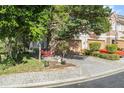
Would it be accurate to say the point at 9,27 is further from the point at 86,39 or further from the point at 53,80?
the point at 86,39

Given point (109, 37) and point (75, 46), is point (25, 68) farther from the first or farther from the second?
point (109, 37)

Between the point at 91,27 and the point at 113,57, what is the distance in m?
5.43

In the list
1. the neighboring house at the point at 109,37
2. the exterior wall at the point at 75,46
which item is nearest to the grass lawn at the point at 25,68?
the exterior wall at the point at 75,46

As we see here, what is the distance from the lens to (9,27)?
1928 centimetres

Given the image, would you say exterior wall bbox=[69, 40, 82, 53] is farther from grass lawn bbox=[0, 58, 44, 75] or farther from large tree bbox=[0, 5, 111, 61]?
grass lawn bbox=[0, 58, 44, 75]

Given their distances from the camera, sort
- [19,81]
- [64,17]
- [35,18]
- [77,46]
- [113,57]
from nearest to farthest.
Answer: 1. [19,81]
2. [35,18]
3. [64,17]
4. [113,57]
5. [77,46]

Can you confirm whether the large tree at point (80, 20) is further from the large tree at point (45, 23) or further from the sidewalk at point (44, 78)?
the sidewalk at point (44, 78)

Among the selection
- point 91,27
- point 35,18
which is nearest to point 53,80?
point 35,18

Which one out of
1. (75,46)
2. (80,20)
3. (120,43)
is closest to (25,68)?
(80,20)

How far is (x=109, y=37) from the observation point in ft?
157

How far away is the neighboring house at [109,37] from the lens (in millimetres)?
41144
